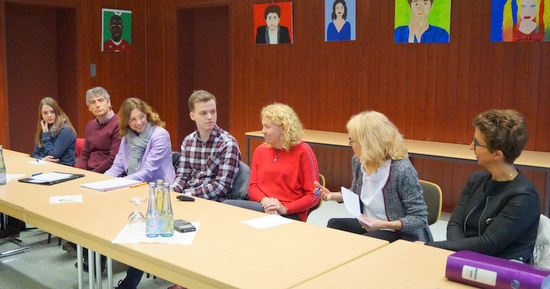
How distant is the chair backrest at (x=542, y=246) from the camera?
7.55ft

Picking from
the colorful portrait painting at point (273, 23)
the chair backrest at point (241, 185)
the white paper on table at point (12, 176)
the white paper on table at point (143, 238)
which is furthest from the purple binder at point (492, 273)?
the colorful portrait painting at point (273, 23)

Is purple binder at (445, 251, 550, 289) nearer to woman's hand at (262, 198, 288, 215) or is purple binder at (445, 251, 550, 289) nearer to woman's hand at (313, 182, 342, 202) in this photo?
woman's hand at (313, 182, 342, 202)

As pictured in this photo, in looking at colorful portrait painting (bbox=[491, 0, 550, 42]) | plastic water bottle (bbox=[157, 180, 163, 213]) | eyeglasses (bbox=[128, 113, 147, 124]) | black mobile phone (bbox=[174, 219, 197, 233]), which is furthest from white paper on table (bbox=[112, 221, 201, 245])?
colorful portrait painting (bbox=[491, 0, 550, 42])

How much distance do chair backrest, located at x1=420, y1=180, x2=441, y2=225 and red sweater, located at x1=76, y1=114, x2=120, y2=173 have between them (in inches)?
107

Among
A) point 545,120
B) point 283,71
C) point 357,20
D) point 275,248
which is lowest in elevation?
point 275,248

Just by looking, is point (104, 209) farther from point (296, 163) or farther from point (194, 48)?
point (194, 48)

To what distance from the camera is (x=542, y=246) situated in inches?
92.6

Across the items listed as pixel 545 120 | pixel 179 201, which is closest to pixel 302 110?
pixel 545 120

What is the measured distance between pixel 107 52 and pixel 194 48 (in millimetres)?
1208

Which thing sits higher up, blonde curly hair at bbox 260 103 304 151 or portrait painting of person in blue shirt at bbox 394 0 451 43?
portrait painting of person in blue shirt at bbox 394 0 451 43

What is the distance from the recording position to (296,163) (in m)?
3.45

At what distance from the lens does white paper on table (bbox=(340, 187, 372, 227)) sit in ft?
8.94

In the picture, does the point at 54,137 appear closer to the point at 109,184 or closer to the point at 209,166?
the point at 109,184

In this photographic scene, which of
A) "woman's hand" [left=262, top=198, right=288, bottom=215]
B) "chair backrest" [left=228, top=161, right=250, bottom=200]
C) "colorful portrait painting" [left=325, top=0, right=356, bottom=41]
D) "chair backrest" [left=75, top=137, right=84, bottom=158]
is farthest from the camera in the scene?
"colorful portrait painting" [left=325, top=0, right=356, bottom=41]
